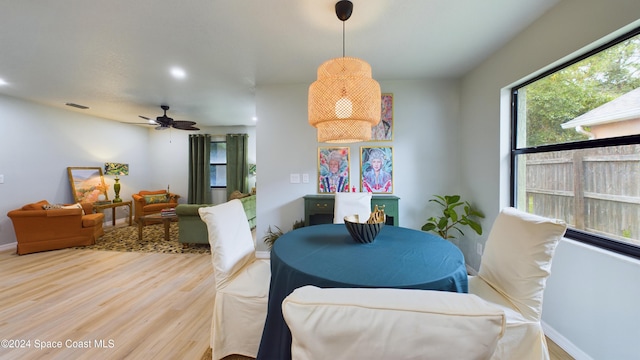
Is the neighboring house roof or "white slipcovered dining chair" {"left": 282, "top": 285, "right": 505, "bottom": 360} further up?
the neighboring house roof

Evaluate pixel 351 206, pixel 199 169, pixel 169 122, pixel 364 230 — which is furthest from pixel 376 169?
pixel 199 169

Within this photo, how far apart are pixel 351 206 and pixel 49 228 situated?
14.9 feet

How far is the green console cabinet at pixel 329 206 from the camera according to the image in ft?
9.67

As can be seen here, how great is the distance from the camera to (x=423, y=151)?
315cm

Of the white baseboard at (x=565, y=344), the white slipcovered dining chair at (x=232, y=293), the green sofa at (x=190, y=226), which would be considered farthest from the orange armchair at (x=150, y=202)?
the white baseboard at (x=565, y=344)

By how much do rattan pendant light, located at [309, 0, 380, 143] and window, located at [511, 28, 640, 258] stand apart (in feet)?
4.63

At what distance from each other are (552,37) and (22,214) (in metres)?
6.34

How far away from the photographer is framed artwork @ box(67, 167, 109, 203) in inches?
183

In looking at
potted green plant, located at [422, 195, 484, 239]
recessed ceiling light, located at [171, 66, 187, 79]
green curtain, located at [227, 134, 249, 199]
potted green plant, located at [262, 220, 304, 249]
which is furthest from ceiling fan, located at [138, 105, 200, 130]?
potted green plant, located at [422, 195, 484, 239]

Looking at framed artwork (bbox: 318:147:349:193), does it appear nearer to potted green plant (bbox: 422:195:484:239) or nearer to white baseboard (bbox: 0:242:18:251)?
potted green plant (bbox: 422:195:484:239)

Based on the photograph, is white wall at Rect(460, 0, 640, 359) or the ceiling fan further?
the ceiling fan

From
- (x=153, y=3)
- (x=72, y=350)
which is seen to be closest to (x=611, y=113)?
(x=153, y=3)

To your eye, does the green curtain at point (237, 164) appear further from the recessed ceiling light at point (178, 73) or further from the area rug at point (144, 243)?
the recessed ceiling light at point (178, 73)

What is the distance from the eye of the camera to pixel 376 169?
10.5 feet
